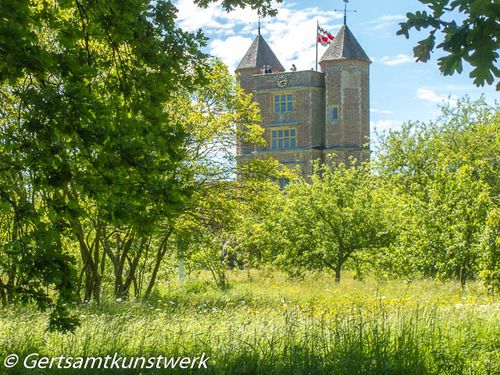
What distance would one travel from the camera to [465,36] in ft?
15.3

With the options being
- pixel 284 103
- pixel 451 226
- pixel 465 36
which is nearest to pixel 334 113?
pixel 284 103

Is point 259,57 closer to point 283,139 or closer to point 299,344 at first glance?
point 283,139

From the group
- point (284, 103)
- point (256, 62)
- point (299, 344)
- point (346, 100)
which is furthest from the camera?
point (256, 62)

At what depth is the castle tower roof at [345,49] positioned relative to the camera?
53.2 metres

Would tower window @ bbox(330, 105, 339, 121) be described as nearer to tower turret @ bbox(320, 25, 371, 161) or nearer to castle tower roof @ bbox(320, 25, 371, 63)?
tower turret @ bbox(320, 25, 371, 161)

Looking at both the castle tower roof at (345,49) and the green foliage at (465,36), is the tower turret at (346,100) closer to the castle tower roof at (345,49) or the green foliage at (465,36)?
the castle tower roof at (345,49)

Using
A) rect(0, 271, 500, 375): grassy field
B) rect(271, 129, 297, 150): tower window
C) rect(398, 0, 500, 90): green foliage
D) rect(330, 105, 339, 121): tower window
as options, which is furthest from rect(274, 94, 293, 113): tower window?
rect(398, 0, 500, 90): green foliage

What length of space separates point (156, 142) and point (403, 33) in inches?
103

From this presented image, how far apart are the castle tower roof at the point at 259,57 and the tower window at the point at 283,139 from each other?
6463 mm

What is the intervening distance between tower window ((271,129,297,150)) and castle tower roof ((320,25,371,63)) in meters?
6.36

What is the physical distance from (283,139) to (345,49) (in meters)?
8.70

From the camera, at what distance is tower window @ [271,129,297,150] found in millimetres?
54469

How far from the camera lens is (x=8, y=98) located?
550 inches

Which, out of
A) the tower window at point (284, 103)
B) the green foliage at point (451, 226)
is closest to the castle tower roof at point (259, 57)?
the tower window at point (284, 103)
